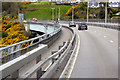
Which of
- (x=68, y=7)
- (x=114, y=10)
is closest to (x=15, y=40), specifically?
(x=68, y=7)

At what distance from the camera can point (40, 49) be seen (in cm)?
567

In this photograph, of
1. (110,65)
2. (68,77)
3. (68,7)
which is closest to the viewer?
(68,77)

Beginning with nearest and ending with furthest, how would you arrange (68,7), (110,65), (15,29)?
(110,65) → (15,29) → (68,7)

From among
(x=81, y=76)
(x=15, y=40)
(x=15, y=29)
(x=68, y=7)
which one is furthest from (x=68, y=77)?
(x=68, y=7)

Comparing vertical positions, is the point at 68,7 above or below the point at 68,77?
above

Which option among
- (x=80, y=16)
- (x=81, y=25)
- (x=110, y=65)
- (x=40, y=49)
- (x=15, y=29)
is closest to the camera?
(x=40, y=49)

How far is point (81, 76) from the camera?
9.65 m

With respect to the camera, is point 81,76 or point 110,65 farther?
point 110,65

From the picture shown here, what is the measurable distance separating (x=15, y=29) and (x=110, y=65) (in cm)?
3843

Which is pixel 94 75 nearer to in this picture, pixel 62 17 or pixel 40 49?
pixel 40 49

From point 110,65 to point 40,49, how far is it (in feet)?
24.3

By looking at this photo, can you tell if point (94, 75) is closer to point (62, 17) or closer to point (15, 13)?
point (15, 13)

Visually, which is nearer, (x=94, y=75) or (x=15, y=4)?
(x=94, y=75)

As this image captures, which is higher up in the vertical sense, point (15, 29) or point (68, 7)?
point (68, 7)
